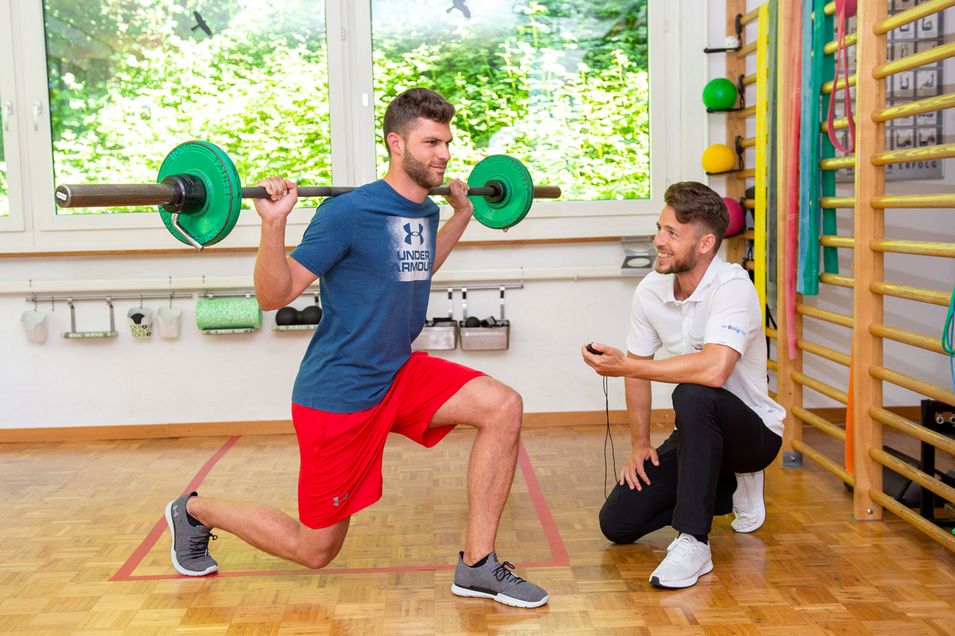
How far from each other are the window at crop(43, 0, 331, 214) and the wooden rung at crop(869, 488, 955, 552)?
2.76 metres

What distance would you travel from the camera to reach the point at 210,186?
222 centimetres

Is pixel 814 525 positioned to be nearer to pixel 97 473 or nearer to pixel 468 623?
pixel 468 623

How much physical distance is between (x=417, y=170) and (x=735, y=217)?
6.68 ft

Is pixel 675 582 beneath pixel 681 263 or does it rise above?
beneath

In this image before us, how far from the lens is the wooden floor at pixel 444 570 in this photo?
7.67ft

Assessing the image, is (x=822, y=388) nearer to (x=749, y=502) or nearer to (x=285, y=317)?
(x=749, y=502)

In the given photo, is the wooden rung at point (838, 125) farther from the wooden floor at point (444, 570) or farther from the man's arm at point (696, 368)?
the wooden floor at point (444, 570)

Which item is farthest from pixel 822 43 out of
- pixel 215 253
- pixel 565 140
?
pixel 215 253

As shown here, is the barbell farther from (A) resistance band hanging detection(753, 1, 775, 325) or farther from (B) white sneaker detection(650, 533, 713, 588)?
(A) resistance band hanging detection(753, 1, 775, 325)

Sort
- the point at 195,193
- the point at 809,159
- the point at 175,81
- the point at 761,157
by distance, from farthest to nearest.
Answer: the point at 175,81, the point at 761,157, the point at 809,159, the point at 195,193

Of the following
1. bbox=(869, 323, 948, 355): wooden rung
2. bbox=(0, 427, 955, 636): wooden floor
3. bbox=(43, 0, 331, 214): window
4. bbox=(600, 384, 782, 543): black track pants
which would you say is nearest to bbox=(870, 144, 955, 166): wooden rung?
bbox=(869, 323, 948, 355): wooden rung

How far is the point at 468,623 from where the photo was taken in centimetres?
234

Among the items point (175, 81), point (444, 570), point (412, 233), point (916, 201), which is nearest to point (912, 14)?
point (916, 201)

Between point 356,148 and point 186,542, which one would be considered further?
point 356,148
